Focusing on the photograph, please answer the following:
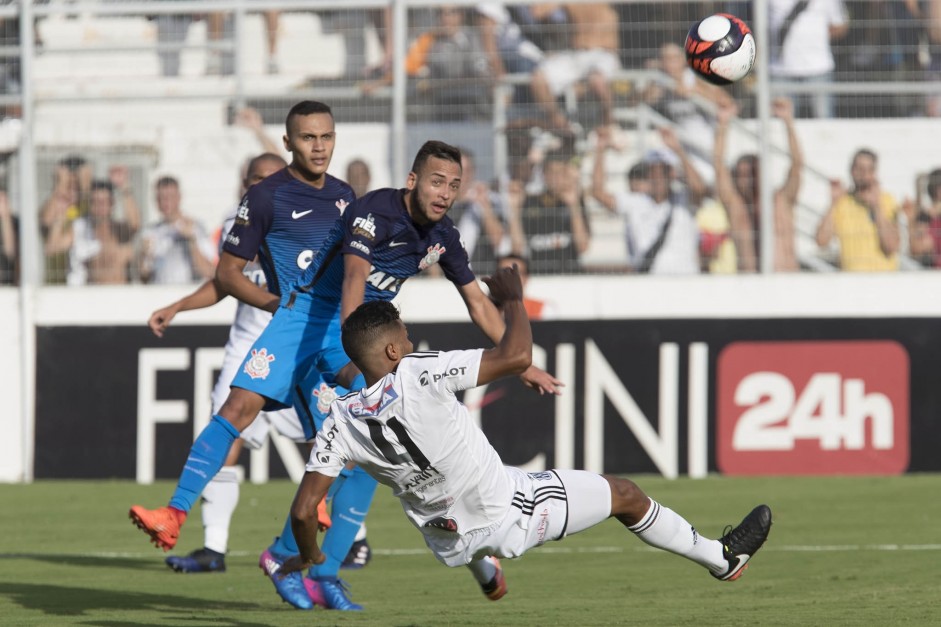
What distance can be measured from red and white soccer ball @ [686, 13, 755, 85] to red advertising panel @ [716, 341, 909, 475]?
4492mm

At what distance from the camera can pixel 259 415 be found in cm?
1038

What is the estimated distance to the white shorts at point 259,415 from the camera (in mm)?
9734

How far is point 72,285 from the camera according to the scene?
49.1 feet

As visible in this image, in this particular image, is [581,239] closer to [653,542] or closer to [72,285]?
[72,285]

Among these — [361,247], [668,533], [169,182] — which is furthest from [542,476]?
[169,182]

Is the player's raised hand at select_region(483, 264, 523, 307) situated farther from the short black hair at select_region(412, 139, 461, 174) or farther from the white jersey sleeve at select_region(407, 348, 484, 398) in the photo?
the short black hair at select_region(412, 139, 461, 174)

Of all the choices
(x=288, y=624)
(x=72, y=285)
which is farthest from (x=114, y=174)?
(x=288, y=624)

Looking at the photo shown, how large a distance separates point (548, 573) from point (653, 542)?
2.59m

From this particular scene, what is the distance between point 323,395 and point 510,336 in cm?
268

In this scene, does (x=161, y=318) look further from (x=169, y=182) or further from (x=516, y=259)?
(x=169, y=182)

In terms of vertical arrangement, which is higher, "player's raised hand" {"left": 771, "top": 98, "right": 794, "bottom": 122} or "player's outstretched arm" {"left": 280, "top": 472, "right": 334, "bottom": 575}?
"player's raised hand" {"left": 771, "top": 98, "right": 794, "bottom": 122}

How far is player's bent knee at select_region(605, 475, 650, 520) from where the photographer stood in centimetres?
679

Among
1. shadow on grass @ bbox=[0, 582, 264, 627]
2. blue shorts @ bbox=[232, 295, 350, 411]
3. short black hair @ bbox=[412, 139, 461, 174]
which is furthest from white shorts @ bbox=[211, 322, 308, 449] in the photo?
short black hair @ bbox=[412, 139, 461, 174]

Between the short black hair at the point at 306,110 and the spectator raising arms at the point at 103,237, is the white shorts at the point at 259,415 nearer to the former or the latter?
the short black hair at the point at 306,110
